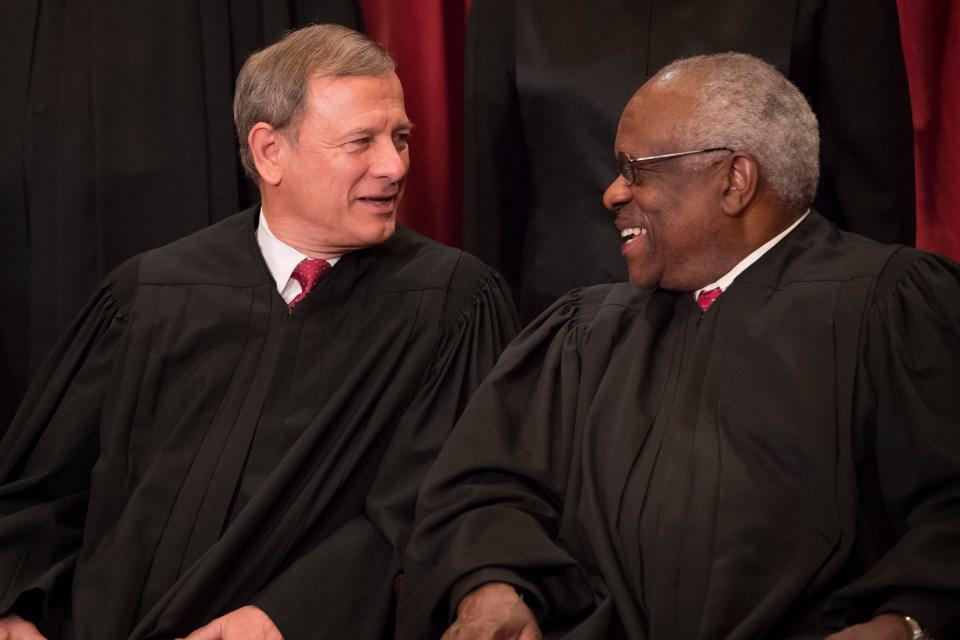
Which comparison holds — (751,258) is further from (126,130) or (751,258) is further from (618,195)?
(126,130)

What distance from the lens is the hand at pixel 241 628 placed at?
273 centimetres

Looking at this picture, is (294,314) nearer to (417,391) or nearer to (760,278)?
(417,391)

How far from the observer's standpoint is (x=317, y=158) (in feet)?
10.5

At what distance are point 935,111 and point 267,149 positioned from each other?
74.5 inches

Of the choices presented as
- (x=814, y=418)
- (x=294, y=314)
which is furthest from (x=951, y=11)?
(x=294, y=314)

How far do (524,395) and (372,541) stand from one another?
1.45 ft

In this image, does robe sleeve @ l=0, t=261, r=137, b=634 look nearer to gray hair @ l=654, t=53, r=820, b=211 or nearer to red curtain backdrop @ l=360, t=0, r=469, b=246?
red curtain backdrop @ l=360, t=0, r=469, b=246

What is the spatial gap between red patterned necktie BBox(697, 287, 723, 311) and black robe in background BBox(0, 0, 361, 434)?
1.60m

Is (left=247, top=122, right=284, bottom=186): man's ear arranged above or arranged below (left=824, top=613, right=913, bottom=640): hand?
above

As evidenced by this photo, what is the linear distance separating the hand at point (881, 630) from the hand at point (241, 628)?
1.09 m

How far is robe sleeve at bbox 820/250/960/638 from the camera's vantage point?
233 cm

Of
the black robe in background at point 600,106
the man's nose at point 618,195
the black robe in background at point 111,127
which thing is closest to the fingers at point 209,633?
the man's nose at point 618,195

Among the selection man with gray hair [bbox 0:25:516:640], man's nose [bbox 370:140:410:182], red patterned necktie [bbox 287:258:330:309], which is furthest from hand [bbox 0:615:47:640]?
man's nose [bbox 370:140:410:182]

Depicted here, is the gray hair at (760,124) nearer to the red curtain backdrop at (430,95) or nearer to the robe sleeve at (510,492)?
the robe sleeve at (510,492)
